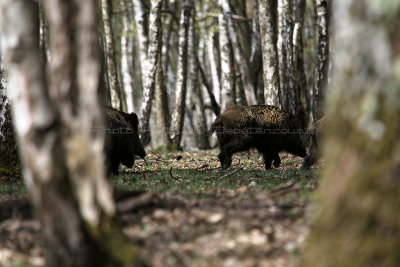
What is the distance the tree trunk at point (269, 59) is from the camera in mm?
16125

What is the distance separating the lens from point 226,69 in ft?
62.5

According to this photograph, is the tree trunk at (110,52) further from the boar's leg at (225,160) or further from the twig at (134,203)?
the twig at (134,203)

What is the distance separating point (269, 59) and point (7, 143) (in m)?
8.66

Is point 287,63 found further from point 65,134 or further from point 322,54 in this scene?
point 65,134

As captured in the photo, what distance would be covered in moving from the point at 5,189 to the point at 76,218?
16.7ft

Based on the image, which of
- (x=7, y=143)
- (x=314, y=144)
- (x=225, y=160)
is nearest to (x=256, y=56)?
(x=225, y=160)

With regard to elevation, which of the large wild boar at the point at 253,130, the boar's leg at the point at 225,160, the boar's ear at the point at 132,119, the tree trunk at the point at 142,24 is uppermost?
the tree trunk at the point at 142,24

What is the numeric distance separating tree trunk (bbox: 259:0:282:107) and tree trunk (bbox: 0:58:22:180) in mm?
8143

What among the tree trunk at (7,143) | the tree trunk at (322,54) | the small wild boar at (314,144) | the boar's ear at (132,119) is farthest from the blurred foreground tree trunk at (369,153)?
the tree trunk at (322,54)

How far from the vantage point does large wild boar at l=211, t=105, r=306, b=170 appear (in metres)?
12.2

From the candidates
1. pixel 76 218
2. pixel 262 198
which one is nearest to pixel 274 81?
pixel 262 198

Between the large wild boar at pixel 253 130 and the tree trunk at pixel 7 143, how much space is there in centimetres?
442

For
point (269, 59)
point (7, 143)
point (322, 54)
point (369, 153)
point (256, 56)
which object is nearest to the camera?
point (369, 153)

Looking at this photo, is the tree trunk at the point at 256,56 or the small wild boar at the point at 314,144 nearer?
the small wild boar at the point at 314,144
